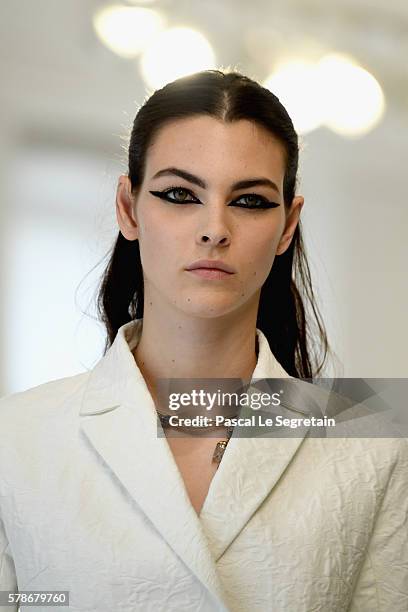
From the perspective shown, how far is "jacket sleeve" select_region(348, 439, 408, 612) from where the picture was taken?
1.24m

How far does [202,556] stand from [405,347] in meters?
1.08

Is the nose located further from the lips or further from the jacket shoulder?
the jacket shoulder

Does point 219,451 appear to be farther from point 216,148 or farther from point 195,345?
point 216,148

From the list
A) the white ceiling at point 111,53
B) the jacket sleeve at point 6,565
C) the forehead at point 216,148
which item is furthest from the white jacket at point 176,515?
the white ceiling at point 111,53

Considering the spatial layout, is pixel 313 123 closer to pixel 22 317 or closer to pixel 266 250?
pixel 22 317

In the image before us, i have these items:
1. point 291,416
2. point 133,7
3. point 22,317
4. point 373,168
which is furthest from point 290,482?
point 133,7

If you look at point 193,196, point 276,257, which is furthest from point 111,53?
point 193,196

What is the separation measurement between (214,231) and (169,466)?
266 millimetres

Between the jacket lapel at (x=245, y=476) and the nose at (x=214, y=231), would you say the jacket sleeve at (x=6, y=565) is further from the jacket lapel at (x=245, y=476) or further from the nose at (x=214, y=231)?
the nose at (x=214, y=231)

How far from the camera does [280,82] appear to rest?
2.10m

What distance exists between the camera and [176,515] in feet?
3.80

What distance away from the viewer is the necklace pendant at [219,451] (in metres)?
1.26

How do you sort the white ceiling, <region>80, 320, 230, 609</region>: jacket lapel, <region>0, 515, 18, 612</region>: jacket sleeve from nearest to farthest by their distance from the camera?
<region>80, 320, 230, 609</region>: jacket lapel
<region>0, 515, 18, 612</region>: jacket sleeve
the white ceiling

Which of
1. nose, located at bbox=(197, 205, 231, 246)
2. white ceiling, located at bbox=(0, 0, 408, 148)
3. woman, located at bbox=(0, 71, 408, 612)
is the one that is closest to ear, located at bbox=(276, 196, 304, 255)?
A: woman, located at bbox=(0, 71, 408, 612)
